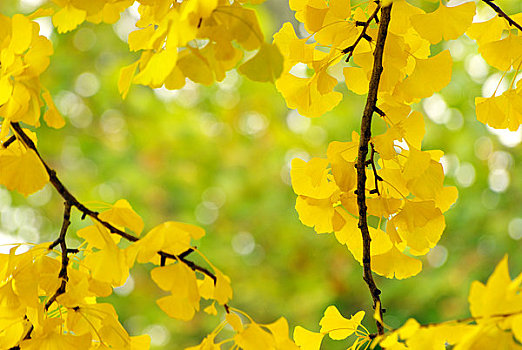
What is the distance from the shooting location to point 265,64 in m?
0.26

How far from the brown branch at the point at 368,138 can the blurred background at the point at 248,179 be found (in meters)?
1.16

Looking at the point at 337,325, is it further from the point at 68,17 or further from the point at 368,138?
the point at 68,17

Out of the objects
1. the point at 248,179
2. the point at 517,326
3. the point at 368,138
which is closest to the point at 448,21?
the point at 368,138

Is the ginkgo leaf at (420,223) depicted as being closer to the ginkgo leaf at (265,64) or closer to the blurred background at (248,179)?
the ginkgo leaf at (265,64)

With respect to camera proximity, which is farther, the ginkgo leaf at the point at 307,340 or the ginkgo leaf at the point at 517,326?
the ginkgo leaf at the point at 307,340

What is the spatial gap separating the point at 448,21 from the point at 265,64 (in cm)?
12

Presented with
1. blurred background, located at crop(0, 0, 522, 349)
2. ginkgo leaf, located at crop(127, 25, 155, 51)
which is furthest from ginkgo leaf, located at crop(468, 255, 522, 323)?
blurred background, located at crop(0, 0, 522, 349)

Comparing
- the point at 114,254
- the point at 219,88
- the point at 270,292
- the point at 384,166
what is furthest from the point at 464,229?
the point at 114,254

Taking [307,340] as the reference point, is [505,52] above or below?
above

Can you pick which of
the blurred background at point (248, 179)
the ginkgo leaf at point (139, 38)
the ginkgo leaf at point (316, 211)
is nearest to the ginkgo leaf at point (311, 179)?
the ginkgo leaf at point (316, 211)

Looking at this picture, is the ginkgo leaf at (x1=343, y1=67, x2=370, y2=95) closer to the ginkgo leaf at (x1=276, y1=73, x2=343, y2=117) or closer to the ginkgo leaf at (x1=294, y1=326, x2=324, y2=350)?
the ginkgo leaf at (x1=276, y1=73, x2=343, y2=117)

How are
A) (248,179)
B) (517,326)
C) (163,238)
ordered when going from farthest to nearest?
(248,179)
(163,238)
(517,326)

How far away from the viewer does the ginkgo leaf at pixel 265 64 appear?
25 cm

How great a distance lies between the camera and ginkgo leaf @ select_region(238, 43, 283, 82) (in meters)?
0.25
